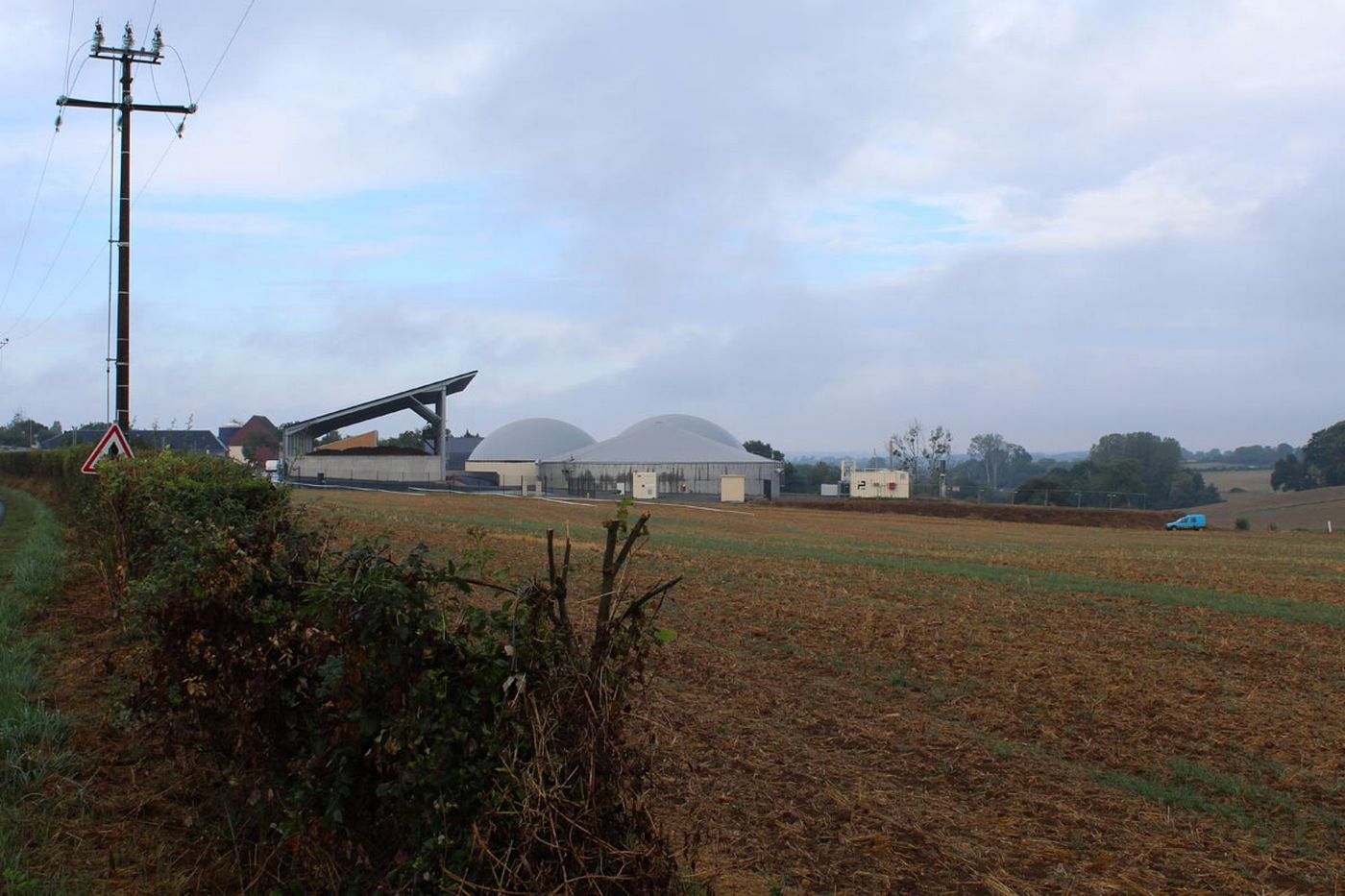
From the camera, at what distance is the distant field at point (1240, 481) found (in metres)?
110

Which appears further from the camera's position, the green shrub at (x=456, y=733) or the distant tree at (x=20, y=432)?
the distant tree at (x=20, y=432)

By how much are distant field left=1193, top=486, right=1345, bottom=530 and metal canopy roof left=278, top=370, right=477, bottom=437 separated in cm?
5134

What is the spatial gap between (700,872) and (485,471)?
9565 centimetres

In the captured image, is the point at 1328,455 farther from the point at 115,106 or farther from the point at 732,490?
the point at 115,106

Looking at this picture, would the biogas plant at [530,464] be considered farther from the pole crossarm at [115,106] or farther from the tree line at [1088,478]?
the pole crossarm at [115,106]

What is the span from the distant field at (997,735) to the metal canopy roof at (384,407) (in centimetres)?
6090

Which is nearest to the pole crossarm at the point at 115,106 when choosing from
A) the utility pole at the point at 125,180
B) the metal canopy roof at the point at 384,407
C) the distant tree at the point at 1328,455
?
the utility pole at the point at 125,180

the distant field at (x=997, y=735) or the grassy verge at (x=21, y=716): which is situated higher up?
the grassy verge at (x=21, y=716)

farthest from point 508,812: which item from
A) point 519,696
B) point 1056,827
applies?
point 1056,827

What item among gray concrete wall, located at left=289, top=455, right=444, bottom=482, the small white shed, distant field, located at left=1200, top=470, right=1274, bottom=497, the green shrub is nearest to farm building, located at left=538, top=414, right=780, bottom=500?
the small white shed

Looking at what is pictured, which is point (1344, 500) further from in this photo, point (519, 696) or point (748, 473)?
point (519, 696)

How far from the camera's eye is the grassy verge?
4809 millimetres

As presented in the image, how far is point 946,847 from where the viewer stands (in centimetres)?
556

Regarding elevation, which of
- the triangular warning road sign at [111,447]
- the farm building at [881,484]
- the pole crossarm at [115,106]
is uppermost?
the pole crossarm at [115,106]
